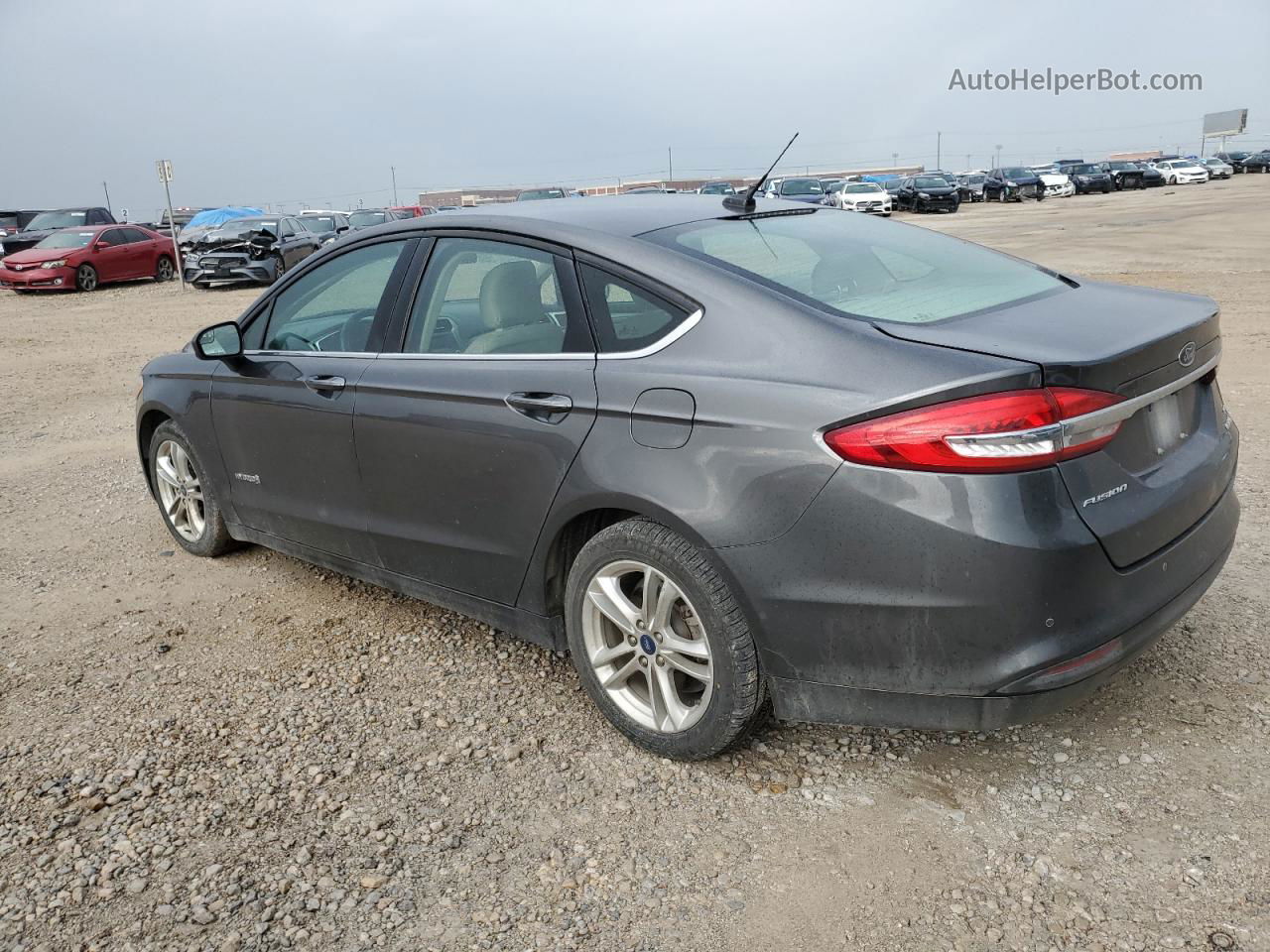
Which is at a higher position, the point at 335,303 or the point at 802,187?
the point at 802,187

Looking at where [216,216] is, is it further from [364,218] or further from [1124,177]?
[1124,177]

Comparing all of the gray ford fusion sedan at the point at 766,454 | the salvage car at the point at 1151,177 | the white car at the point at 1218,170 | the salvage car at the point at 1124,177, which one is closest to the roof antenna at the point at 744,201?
the gray ford fusion sedan at the point at 766,454

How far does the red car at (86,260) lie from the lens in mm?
21750

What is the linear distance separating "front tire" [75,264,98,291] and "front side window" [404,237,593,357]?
21834 mm

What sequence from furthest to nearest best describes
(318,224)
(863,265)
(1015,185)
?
(1015,185)
(318,224)
(863,265)

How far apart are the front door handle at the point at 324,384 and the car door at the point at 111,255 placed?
21.6 m

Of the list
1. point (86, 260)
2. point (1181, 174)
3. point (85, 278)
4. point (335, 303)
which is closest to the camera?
point (335, 303)

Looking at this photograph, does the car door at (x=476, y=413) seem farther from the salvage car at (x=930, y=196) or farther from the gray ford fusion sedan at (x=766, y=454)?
the salvage car at (x=930, y=196)

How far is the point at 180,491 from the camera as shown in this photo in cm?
496

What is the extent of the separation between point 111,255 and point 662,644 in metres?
23.7

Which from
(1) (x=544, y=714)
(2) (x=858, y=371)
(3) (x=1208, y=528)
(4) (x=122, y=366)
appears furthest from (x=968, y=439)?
(4) (x=122, y=366)

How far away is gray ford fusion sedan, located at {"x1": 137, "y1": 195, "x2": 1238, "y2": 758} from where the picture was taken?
2393 millimetres

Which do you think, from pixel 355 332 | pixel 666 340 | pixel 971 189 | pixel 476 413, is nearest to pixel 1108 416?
pixel 666 340

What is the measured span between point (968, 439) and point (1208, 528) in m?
0.97
